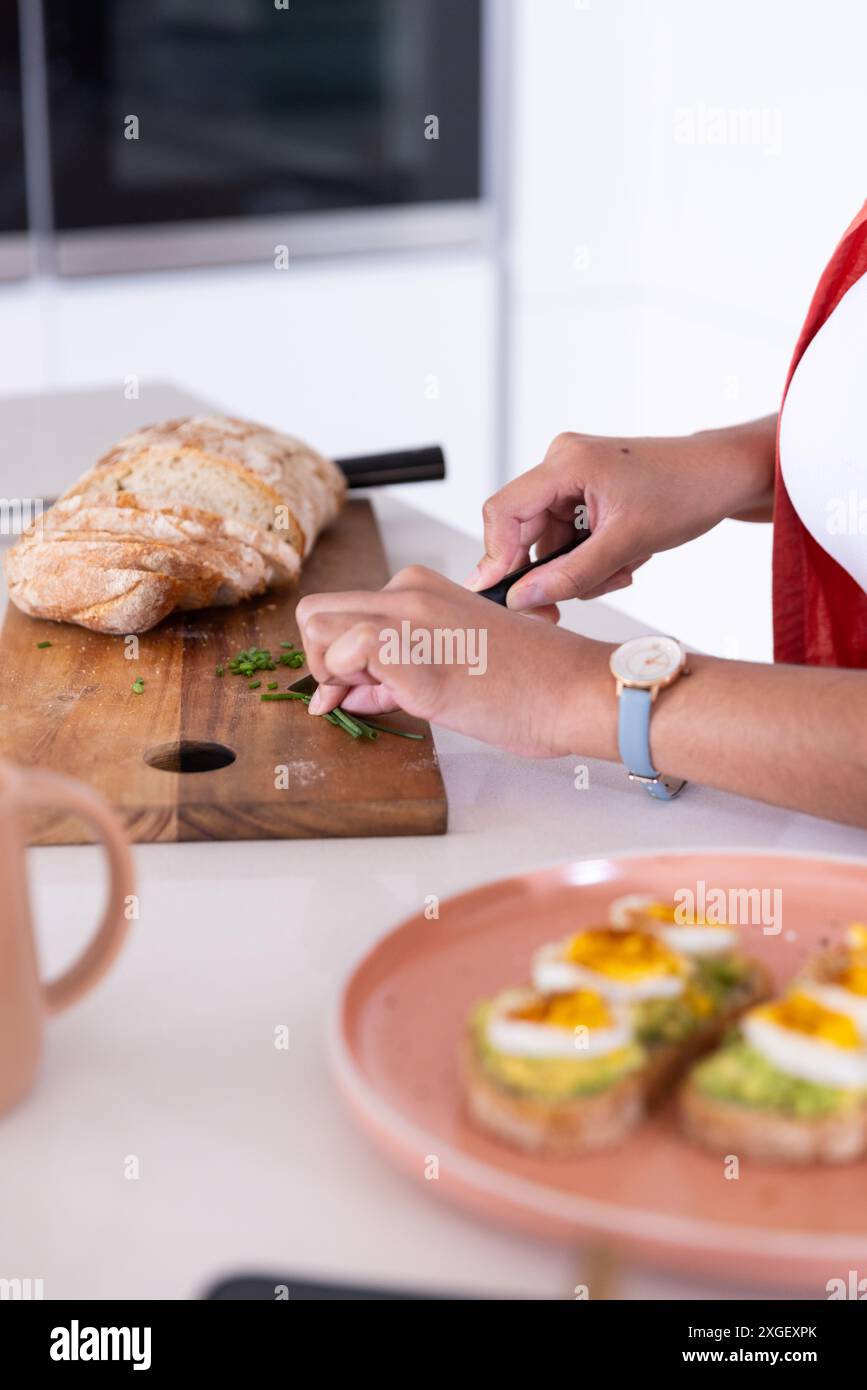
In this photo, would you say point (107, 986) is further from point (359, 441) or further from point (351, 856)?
point (359, 441)

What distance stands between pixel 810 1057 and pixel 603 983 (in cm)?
10

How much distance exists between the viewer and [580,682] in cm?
105

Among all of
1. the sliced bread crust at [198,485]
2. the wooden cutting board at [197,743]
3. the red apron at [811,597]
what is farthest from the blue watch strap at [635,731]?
the sliced bread crust at [198,485]

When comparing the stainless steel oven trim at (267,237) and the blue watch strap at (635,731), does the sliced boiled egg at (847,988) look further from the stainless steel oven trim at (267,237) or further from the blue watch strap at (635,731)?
the stainless steel oven trim at (267,237)

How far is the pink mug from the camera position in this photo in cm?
67

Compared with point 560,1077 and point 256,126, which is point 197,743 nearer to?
point 560,1077

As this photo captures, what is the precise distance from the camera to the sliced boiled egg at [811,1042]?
61 cm

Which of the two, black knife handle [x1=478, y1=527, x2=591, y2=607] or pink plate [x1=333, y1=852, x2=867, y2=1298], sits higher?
black knife handle [x1=478, y1=527, x2=591, y2=607]

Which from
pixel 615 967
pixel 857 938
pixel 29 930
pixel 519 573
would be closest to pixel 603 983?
pixel 615 967

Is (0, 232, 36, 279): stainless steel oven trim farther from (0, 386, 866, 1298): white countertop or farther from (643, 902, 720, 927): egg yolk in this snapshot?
(643, 902, 720, 927): egg yolk

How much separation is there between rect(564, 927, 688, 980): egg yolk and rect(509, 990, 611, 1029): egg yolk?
3 centimetres

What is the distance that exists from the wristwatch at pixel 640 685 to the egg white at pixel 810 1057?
0.41 m

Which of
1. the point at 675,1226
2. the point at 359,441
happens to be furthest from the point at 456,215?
the point at 675,1226

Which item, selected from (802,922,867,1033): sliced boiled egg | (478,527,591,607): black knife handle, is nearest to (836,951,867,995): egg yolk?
(802,922,867,1033): sliced boiled egg
